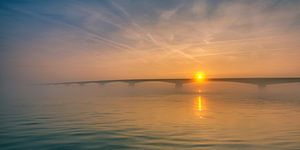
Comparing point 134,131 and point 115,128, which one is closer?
point 134,131

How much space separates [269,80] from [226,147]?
151m

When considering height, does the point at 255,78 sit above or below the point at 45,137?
above

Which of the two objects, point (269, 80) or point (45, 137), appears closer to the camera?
point (45, 137)

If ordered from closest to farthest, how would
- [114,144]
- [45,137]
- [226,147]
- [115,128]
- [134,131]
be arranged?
1. [226,147]
2. [114,144]
3. [45,137]
4. [134,131]
5. [115,128]

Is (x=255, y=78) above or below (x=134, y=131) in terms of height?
above

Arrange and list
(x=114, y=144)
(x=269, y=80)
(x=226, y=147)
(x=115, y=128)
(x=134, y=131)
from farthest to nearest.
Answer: (x=269, y=80) → (x=115, y=128) → (x=134, y=131) → (x=114, y=144) → (x=226, y=147)

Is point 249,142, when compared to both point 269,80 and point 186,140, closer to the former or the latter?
point 186,140

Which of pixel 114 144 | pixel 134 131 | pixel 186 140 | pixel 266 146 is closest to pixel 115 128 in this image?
pixel 134 131

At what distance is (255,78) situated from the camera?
154 meters

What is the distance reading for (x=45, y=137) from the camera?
17.2m

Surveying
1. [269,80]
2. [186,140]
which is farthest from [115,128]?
[269,80]

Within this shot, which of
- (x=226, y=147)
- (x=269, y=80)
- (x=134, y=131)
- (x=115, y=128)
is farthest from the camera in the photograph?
(x=269, y=80)

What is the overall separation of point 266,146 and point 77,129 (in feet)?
50.8

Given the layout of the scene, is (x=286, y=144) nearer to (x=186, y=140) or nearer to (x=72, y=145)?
(x=186, y=140)
